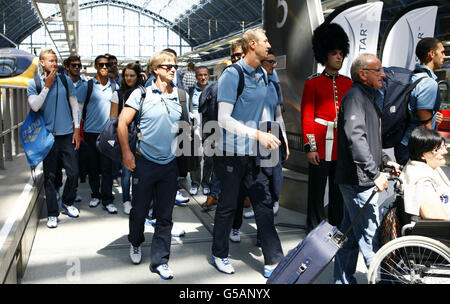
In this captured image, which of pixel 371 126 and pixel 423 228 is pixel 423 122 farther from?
pixel 423 228

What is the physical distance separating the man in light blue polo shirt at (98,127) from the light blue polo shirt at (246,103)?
2.40 metres

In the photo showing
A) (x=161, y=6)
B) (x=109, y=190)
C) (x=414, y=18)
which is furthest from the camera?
(x=161, y=6)

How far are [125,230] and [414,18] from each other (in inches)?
172

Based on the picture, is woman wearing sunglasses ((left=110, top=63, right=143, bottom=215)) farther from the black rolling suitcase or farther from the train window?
the train window

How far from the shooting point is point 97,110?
5.41 m

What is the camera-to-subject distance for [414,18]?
566 centimetres

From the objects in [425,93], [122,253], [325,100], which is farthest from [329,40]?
[122,253]

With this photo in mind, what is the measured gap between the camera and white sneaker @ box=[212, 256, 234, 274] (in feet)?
11.3

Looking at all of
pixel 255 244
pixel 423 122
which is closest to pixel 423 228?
pixel 423 122

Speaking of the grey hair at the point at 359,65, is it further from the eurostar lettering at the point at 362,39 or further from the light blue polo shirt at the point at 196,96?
the light blue polo shirt at the point at 196,96

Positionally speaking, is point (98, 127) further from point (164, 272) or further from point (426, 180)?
point (426, 180)

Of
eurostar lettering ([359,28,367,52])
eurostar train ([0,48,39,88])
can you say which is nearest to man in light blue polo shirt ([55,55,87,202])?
eurostar lettering ([359,28,367,52])
